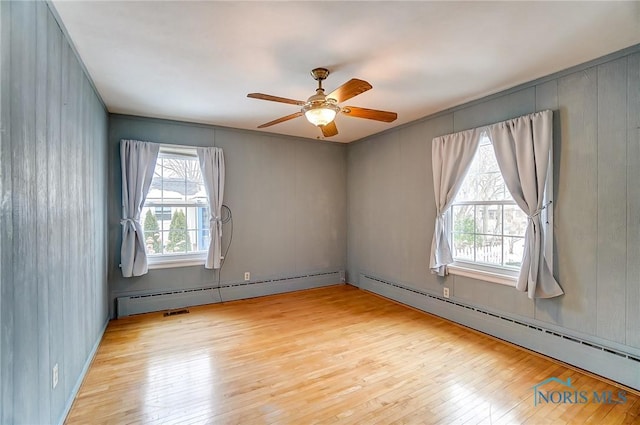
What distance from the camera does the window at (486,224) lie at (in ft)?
10.4

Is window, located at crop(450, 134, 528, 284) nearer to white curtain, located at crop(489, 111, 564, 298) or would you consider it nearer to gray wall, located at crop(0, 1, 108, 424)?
white curtain, located at crop(489, 111, 564, 298)

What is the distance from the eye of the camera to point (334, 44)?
225 centimetres

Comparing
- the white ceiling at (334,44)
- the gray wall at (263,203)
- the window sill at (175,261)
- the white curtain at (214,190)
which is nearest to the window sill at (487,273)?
the white ceiling at (334,44)

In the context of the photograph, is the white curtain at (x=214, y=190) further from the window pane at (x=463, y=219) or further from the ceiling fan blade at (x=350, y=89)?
the window pane at (x=463, y=219)

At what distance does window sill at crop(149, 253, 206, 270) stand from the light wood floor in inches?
26.7

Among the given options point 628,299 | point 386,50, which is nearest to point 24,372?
point 386,50

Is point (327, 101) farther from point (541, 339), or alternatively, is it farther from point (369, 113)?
point (541, 339)

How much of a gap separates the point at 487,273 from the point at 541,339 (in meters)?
0.75

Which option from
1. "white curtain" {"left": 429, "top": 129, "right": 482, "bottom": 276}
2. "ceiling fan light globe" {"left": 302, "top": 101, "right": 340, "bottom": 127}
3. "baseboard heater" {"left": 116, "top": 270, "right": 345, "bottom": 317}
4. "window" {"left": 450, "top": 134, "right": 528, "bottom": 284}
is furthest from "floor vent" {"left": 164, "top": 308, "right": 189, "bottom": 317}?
"window" {"left": 450, "top": 134, "right": 528, "bottom": 284}

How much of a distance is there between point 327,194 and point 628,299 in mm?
3948

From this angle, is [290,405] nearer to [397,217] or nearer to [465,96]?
[397,217]

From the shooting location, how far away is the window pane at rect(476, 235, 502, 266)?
10.9 feet

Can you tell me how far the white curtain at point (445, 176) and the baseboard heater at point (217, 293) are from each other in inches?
82.9

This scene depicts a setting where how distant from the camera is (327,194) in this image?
546 cm
